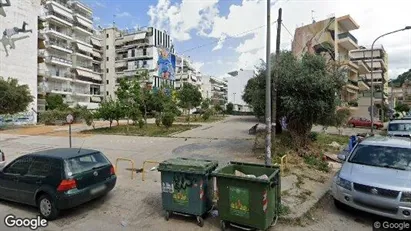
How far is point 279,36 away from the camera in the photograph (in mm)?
10469

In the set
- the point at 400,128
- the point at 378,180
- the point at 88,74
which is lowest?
the point at 378,180

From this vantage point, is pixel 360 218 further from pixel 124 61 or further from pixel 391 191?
pixel 124 61

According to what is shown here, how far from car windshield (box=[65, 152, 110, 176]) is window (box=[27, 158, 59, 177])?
26cm

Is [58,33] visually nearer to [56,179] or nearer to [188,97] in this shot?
[188,97]

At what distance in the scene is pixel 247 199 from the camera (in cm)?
476

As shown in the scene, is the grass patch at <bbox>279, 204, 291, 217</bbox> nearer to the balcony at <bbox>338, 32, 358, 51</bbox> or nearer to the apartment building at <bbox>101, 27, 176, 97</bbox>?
the balcony at <bbox>338, 32, 358, 51</bbox>

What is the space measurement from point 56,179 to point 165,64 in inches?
2699

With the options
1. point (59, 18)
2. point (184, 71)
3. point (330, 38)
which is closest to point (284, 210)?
point (330, 38)

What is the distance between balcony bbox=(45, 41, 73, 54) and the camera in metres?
48.8

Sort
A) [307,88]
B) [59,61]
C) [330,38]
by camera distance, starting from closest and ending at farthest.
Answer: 1. [307,88]
2. [330,38]
3. [59,61]

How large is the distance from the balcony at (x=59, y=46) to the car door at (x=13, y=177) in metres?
49.6

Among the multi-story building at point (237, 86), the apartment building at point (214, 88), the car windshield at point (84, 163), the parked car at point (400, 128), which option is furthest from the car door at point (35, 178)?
the apartment building at point (214, 88)

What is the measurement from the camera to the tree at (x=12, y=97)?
1071 inches

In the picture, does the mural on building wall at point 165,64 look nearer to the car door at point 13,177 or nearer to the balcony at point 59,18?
the balcony at point 59,18
